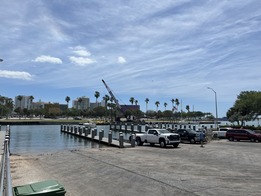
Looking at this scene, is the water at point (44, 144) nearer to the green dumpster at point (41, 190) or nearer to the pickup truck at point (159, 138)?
the pickup truck at point (159, 138)

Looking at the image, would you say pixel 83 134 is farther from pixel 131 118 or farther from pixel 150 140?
pixel 131 118

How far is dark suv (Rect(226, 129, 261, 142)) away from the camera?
1532 inches

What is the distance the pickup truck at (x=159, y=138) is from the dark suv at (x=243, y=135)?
548 inches

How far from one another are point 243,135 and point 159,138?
52.2ft

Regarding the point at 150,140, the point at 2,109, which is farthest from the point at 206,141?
the point at 2,109

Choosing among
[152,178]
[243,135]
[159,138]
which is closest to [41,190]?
[152,178]

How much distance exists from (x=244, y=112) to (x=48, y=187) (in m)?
76.5

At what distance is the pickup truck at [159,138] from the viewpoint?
29234 mm

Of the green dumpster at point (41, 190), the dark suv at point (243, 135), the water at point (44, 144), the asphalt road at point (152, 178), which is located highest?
the green dumpster at point (41, 190)

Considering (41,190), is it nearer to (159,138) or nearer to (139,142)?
(159,138)

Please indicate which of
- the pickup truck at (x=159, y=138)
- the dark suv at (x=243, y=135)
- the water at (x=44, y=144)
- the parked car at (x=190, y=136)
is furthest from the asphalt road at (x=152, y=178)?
the dark suv at (x=243, y=135)

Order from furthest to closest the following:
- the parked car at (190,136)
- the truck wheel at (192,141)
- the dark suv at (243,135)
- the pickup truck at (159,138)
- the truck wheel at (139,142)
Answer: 1. the dark suv at (243,135)
2. the truck wheel at (192,141)
3. the parked car at (190,136)
4. the truck wheel at (139,142)
5. the pickup truck at (159,138)

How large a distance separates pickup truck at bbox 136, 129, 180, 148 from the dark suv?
1391cm

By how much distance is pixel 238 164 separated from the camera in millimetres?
17016
